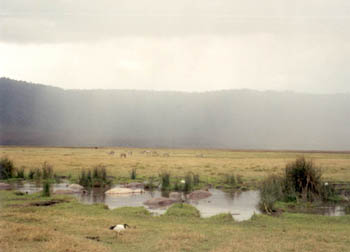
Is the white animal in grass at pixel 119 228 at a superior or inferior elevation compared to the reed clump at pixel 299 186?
inferior

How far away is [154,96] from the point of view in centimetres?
16762

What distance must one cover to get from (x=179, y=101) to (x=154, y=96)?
34.2 feet

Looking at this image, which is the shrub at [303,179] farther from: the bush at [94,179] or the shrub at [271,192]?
the bush at [94,179]

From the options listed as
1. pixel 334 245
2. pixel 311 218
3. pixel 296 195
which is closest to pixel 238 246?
pixel 334 245

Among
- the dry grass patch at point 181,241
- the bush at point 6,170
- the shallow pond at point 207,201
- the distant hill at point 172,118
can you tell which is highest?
the distant hill at point 172,118

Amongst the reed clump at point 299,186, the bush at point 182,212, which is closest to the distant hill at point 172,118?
the reed clump at point 299,186

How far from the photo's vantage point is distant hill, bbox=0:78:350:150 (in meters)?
128

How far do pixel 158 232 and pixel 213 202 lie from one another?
850 centimetres

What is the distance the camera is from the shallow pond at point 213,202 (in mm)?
17578

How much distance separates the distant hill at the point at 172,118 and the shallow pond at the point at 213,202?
10068 centimetres

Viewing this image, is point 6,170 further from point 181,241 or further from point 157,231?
point 181,241

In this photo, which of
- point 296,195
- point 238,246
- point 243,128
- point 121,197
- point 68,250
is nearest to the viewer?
point 68,250

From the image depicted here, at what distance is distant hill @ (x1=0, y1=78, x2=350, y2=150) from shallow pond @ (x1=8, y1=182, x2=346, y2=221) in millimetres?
100679

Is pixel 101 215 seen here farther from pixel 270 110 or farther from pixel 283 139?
pixel 270 110
